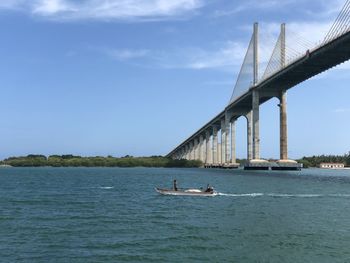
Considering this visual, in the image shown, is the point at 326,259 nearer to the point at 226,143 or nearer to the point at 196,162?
the point at 226,143

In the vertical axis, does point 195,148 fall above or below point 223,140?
above

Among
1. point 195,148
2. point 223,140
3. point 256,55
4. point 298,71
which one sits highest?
point 256,55

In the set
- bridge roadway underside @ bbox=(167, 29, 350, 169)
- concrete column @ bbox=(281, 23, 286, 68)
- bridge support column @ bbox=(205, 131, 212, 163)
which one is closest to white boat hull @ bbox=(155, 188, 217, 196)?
bridge roadway underside @ bbox=(167, 29, 350, 169)

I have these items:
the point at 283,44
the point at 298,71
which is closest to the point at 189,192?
the point at 298,71

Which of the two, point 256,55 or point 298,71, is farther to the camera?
point 256,55

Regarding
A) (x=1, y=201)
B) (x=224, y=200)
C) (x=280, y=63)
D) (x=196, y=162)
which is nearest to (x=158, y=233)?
(x=224, y=200)

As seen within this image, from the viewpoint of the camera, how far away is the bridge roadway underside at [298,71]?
6944 centimetres

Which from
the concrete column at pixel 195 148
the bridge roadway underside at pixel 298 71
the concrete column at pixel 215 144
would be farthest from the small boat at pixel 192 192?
the concrete column at pixel 195 148

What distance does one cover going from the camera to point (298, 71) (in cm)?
8819

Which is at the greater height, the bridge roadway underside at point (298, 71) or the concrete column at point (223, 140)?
the bridge roadway underside at point (298, 71)

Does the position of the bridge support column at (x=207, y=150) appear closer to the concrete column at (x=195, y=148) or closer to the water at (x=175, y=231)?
the concrete column at (x=195, y=148)

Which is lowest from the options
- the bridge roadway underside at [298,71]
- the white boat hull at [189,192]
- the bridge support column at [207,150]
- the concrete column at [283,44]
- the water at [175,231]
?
the water at [175,231]

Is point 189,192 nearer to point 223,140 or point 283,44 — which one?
point 283,44

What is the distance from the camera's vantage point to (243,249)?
20562 mm
